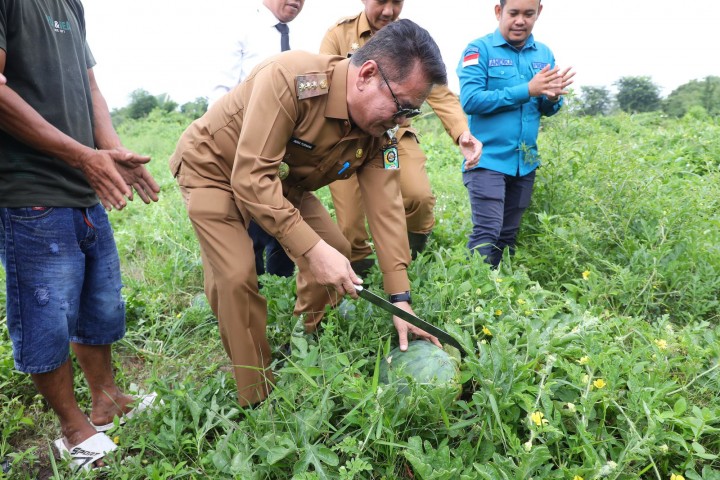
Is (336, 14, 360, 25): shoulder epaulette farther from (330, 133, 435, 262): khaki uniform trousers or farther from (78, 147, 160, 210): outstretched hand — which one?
(78, 147, 160, 210): outstretched hand

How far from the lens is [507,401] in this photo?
6.59ft

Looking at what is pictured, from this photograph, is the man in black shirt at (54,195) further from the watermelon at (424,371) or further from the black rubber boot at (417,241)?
the black rubber boot at (417,241)

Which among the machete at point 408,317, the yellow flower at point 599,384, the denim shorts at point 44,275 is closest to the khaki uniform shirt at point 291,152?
the machete at point 408,317

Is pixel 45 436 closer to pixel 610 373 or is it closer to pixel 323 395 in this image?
pixel 323 395

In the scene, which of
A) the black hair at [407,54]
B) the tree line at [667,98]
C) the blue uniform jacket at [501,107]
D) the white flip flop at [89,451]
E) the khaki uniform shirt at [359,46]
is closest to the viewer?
the black hair at [407,54]

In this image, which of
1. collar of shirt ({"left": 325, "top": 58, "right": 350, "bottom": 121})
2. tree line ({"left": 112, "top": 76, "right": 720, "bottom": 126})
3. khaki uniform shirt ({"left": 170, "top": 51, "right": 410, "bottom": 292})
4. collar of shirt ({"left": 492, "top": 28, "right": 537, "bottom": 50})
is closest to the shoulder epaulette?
collar of shirt ({"left": 492, "top": 28, "right": 537, "bottom": 50})

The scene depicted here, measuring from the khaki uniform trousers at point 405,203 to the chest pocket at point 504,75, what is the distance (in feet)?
2.18

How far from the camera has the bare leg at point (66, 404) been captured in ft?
7.82

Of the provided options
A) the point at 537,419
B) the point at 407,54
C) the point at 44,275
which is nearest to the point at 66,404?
the point at 44,275

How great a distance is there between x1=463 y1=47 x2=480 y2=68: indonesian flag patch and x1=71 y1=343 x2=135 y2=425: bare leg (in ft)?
8.76

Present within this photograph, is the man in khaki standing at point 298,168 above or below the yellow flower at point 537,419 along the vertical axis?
above

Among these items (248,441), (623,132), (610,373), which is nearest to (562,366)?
(610,373)

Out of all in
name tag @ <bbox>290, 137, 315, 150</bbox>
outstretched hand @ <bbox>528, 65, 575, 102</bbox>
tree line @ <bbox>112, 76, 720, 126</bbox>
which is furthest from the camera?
tree line @ <bbox>112, 76, 720, 126</bbox>

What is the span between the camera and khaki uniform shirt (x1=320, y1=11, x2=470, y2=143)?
11.4 feet
